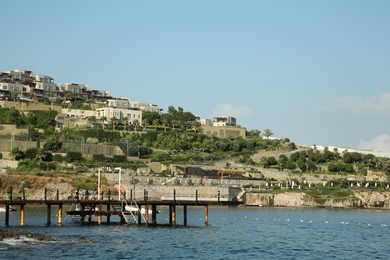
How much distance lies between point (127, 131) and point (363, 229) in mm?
101887

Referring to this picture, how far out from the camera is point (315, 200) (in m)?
149

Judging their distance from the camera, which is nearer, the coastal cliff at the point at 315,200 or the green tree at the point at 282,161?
the coastal cliff at the point at 315,200


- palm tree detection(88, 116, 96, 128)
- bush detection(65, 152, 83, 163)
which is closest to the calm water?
bush detection(65, 152, 83, 163)

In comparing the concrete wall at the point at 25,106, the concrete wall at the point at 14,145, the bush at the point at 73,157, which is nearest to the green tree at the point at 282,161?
the bush at the point at 73,157

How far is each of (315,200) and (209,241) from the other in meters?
80.5

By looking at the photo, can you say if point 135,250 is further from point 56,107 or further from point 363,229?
point 56,107

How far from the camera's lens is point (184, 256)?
6056cm

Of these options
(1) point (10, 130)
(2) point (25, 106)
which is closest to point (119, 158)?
(1) point (10, 130)

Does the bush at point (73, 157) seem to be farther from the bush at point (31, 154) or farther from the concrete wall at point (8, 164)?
the concrete wall at point (8, 164)

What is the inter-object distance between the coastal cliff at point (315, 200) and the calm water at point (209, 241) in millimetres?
43401

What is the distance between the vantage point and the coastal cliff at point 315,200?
145250 millimetres

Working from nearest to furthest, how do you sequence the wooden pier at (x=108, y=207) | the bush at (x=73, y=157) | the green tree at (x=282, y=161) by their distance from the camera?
1. the wooden pier at (x=108, y=207)
2. the bush at (x=73, y=157)
3. the green tree at (x=282, y=161)

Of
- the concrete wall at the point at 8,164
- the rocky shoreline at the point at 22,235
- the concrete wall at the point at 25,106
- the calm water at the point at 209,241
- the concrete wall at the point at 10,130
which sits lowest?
the calm water at the point at 209,241

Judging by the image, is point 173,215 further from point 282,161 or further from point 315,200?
point 282,161
